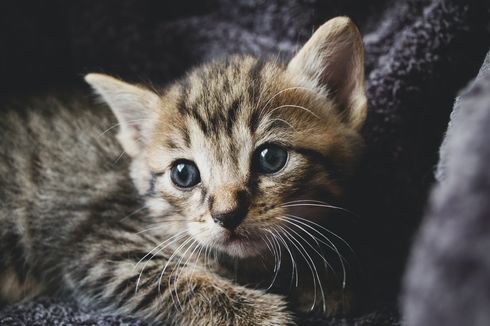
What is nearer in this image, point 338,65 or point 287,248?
point 287,248

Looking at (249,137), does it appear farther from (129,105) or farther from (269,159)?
(129,105)

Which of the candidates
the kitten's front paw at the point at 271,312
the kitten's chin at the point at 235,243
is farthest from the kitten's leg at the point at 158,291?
the kitten's chin at the point at 235,243

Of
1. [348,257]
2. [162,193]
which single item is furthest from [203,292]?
[348,257]

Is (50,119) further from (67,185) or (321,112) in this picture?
(321,112)

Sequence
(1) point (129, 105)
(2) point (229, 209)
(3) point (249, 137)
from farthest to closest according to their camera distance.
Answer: (1) point (129, 105)
(3) point (249, 137)
(2) point (229, 209)

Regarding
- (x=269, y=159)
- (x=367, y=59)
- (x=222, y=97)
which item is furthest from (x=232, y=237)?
(x=367, y=59)

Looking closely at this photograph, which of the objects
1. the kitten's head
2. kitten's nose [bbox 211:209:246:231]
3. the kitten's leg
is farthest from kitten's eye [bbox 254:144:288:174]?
the kitten's leg
